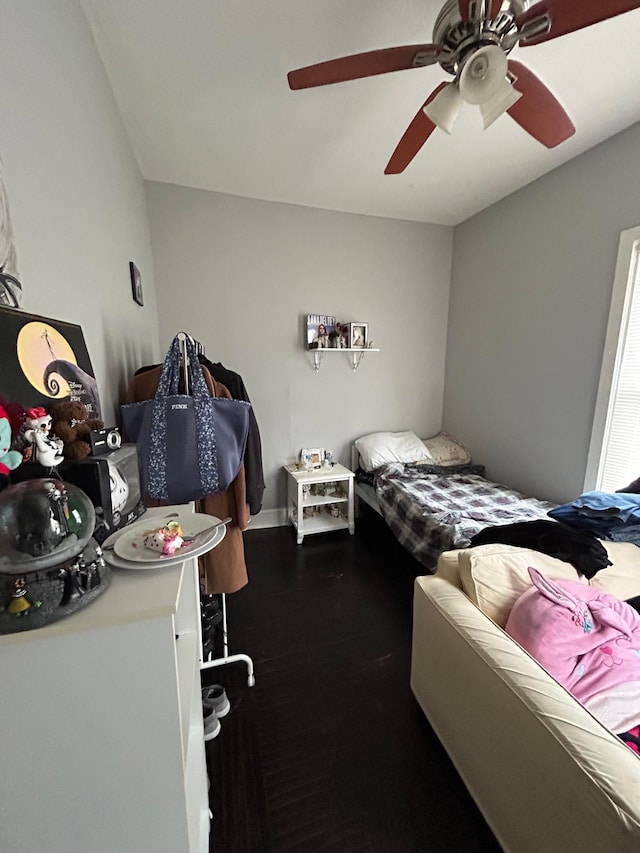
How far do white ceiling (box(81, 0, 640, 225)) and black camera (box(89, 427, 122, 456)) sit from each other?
1489 millimetres

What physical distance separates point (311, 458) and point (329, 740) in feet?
5.83

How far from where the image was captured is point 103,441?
2.20 ft

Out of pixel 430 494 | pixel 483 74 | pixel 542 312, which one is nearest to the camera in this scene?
pixel 483 74

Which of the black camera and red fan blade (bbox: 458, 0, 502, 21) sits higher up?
red fan blade (bbox: 458, 0, 502, 21)

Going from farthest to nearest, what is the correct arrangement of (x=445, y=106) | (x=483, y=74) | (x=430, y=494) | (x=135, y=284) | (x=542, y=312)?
(x=430, y=494) → (x=542, y=312) → (x=135, y=284) → (x=445, y=106) → (x=483, y=74)

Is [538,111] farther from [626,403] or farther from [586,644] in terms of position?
[586,644]

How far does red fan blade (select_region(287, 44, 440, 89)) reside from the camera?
1027 millimetres

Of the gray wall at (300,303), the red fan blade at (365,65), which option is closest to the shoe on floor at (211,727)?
the gray wall at (300,303)

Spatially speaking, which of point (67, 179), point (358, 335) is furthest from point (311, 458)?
point (67, 179)

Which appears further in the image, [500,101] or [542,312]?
[542,312]

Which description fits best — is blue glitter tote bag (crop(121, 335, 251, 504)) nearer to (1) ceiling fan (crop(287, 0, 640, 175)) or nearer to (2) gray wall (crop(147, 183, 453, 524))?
(1) ceiling fan (crop(287, 0, 640, 175))

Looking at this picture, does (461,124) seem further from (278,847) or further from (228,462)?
(278,847)

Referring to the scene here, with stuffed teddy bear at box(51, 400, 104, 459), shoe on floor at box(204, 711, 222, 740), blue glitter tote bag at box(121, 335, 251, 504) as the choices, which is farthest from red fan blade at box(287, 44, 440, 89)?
shoe on floor at box(204, 711, 222, 740)

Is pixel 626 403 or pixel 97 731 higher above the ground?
pixel 626 403
